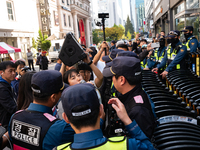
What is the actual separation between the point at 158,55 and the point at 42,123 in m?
5.16

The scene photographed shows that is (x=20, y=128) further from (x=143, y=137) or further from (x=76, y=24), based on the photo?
(x=76, y=24)

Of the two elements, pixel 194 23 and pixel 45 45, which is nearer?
pixel 194 23

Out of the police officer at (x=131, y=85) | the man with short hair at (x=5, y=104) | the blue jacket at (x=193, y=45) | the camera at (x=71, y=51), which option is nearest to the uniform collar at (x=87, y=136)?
the police officer at (x=131, y=85)

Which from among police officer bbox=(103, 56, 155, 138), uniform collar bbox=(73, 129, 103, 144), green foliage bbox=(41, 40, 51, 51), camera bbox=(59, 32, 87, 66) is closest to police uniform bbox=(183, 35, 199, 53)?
camera bbox=(59, 32, 87, 66)

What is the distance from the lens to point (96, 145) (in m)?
1.21

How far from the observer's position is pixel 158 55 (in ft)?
20.0

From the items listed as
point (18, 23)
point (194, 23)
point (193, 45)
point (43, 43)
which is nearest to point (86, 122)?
point (193, 45)

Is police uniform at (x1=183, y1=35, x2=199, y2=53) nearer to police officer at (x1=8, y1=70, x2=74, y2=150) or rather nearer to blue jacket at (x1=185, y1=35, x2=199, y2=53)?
blue jacket at (x1=185, y1=35, x2=199, y2=53)

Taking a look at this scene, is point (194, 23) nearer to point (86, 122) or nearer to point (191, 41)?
point (191, 41)

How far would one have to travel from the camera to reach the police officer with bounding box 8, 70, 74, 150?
167cm

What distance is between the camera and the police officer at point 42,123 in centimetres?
167

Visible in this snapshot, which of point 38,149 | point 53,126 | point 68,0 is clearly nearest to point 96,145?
point 53,126

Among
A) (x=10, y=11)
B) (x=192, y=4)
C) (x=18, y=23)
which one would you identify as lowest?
(x=192, y=4)

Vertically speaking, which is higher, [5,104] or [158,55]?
[158,55]
